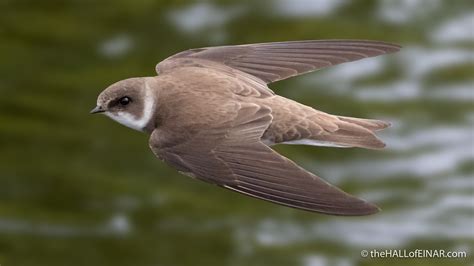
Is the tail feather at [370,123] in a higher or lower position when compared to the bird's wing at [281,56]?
lower

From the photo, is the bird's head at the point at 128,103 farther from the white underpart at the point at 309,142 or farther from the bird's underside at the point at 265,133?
the white underpart at the point at 309,142

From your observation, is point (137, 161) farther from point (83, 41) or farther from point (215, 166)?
point (215, 166)

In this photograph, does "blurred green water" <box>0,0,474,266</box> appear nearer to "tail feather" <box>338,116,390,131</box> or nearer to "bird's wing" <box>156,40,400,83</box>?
"bird's wing" <box>156,40,400,83</box>

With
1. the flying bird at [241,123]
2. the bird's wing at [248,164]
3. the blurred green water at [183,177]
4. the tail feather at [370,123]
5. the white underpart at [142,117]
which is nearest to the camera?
the bird's wing at [248,164]

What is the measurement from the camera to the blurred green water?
9477 mm

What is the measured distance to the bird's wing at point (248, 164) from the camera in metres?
2.50

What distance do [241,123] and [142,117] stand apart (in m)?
0.23

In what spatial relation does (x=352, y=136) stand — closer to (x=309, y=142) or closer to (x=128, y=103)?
(x=309, y=142)

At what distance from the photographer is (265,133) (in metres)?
2.94

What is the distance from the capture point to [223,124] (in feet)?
9.60

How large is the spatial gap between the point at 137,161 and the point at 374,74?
8.19 ft

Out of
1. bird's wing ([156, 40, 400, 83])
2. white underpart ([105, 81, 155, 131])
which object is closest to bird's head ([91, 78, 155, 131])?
white underpart ([105, 81, 155, 131])

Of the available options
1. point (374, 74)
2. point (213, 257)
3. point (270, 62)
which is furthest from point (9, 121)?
point (270, 62)

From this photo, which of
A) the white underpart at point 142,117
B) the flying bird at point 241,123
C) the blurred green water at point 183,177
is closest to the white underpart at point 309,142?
the flying bird at point 241,123
